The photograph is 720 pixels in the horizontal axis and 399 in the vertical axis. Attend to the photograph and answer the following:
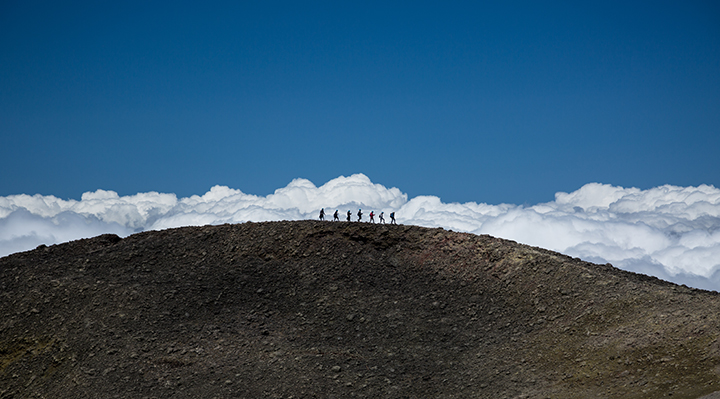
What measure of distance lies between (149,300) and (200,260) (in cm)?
474

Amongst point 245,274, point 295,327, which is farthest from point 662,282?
point 245,274

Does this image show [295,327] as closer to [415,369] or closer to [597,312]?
[415,369]

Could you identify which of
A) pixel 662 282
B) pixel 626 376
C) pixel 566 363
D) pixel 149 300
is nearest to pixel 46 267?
pixel 149 300

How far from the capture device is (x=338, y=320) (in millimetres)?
29734

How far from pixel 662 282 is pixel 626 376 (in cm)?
1337

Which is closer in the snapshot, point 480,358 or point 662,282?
point 480,358

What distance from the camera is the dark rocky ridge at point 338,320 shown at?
24.5m

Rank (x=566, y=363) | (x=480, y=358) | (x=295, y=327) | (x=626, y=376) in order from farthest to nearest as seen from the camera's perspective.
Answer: (x=295, y=327), (x=480, y=358), (x=566, y=363), (x=626, y=376)

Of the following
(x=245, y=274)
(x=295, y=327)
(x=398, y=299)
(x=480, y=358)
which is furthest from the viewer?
(x=245, y=274)

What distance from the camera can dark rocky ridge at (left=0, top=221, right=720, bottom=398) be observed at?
24.5 meters

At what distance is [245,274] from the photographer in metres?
33.5

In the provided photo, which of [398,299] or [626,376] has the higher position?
[398,299]

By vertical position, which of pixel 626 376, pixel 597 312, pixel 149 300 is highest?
pixel 149 300

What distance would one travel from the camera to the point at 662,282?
33.9 meters
